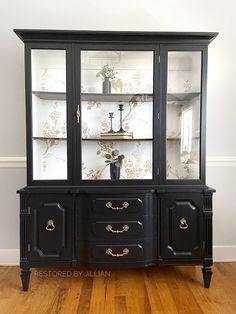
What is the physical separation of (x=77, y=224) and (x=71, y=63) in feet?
3.85

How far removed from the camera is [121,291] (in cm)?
201

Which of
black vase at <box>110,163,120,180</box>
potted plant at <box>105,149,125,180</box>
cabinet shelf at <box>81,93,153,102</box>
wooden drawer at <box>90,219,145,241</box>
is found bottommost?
wooden drawer at <box>90,219,145,241</box>

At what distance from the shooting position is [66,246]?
1972 mm

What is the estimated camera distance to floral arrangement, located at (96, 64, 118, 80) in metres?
2.11

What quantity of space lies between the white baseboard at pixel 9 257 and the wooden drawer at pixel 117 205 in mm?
1021

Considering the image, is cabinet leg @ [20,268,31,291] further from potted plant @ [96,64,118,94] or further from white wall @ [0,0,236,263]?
potted plant @ [96,64,118,94]

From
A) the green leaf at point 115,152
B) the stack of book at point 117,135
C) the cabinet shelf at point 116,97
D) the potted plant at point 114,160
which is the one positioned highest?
the cabinet shelf at point 116,97

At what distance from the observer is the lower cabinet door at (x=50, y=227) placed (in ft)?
6.42

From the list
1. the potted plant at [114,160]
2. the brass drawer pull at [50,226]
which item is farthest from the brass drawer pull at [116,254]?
the potted plant at [114,160]

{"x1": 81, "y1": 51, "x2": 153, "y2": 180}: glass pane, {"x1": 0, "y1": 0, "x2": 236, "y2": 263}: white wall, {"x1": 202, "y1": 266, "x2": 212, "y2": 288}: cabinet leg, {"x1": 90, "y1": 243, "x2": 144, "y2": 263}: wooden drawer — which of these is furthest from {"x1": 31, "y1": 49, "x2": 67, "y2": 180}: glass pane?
{"x1": 202, "y1": 266, "x2": 212, "y2": 288}: cabinet leg

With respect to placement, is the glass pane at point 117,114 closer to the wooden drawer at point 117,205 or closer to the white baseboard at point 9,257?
the wooden drawer at point 117,205

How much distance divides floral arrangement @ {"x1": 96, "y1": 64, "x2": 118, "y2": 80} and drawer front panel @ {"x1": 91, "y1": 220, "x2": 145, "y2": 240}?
3.69ft

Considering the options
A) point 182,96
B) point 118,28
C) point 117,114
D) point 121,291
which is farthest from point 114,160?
point 118,28

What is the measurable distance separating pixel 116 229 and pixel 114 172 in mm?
434
